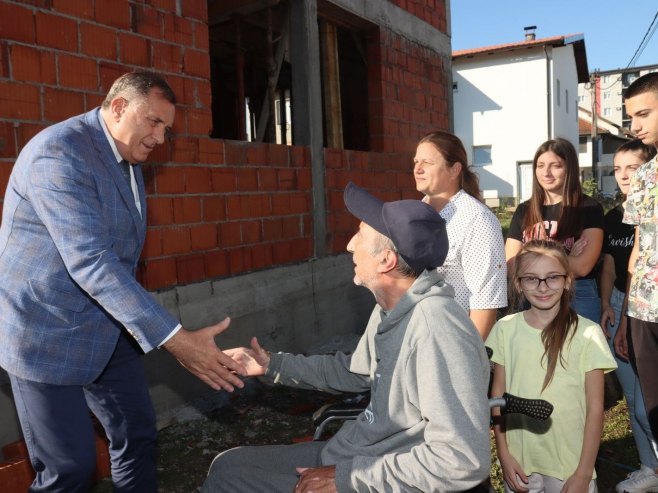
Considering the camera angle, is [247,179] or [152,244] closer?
[152,244]

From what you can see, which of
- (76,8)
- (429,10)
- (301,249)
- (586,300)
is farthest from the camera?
(429,10)

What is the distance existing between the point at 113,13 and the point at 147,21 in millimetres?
281

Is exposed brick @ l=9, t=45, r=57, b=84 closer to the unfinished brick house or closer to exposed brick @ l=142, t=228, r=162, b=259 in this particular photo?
the unfinished brick house

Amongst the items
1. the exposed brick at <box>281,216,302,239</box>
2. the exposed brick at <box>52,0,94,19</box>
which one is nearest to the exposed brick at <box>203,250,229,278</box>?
the exposed brick at <box>281,216,302,239</box>

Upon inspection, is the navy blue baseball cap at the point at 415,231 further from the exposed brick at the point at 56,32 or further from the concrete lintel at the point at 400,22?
the concrete lintel at the point at 400,22

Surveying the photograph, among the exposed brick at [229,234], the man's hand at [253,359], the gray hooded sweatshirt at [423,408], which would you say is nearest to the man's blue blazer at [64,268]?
the man's hand at [253,359]

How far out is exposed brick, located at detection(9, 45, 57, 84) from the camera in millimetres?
3156

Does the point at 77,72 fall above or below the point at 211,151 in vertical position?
above

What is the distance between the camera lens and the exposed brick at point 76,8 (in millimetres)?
3368

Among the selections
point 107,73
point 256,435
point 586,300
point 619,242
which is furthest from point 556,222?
point 107,73

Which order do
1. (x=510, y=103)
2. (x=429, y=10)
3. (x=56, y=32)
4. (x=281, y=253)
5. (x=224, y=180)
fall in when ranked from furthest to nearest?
(x=510, y=103)
(x=429, y=10)
(x=281, y=253)
(x=224, y=180)
(x=56, y=32)

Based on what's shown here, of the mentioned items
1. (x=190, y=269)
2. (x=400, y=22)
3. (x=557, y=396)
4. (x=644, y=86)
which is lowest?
(x=557, y=396)

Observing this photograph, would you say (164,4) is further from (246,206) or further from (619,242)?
(619,242)

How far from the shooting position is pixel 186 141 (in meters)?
4.22
